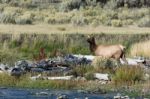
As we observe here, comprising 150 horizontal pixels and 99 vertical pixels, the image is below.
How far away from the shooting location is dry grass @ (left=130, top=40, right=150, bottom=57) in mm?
31609

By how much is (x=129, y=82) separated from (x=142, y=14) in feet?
93.4

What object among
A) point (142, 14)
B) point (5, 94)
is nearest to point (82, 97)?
point (5, 94)

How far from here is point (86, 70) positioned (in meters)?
25.9

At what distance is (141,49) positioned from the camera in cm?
3203

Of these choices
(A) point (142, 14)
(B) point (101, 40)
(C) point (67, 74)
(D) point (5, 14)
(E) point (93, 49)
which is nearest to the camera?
(C) point (67, 74)

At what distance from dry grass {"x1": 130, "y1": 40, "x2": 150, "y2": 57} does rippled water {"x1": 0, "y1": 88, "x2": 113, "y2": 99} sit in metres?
10.0

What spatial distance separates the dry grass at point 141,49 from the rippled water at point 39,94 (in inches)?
394

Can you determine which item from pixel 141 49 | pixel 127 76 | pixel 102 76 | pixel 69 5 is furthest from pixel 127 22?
pixel 127 76

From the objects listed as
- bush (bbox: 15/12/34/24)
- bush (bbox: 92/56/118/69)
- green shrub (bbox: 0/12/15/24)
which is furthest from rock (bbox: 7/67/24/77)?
bush (bbox: 15/12/34/24)

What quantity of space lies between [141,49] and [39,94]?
11.8 m

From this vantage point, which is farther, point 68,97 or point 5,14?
point 5,14

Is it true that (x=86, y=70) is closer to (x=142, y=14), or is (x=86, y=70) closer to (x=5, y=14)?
(x=5, y=14)

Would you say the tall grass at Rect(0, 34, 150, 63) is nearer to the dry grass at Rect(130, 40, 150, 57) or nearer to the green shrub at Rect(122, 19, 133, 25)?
the dry grass at Rect(130, 40, 150, 57)

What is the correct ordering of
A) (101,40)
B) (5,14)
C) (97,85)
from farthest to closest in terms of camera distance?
(5,14) < (101,40) < (97,85)
